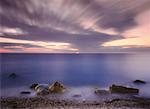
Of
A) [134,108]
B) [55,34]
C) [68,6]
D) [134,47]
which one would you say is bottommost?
[134,108]

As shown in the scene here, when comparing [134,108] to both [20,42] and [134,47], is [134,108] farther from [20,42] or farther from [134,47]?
[20,42]

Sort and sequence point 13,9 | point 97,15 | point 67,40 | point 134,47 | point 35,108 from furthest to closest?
point 67,40 < point 134,47 < point 97,15 < point 13,9 < point 35,108

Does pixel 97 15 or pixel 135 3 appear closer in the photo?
pixel 135 3

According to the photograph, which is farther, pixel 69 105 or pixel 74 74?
pixel 74 74

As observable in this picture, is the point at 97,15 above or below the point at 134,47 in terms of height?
above

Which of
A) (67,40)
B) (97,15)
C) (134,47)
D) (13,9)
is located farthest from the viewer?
(67,40)

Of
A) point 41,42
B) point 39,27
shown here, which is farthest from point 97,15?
point 41,42

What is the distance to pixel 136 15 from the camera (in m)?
4.43

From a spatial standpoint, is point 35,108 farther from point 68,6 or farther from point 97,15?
point 97,15

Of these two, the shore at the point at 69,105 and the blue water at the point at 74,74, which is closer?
the shore at the point at 69,105

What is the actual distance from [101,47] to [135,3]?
8.61 feet

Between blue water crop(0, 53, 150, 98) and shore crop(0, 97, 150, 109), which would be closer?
shore crop(0, 97, 150, 109)

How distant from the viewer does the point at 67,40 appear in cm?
616

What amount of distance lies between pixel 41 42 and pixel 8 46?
3.80 feet
